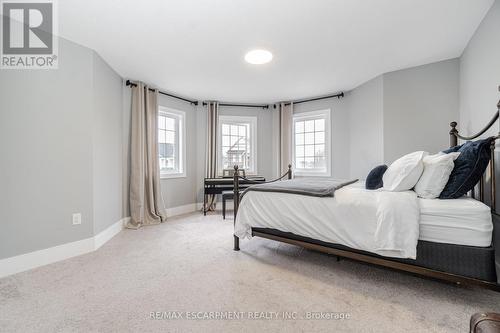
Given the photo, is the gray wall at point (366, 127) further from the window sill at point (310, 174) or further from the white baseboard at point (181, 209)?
the white baseboard at point (181, 209)

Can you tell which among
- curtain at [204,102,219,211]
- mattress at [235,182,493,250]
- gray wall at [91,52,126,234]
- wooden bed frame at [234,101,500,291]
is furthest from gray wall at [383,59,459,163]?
gray wall at [91,52,126,234]

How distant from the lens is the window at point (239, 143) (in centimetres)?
510

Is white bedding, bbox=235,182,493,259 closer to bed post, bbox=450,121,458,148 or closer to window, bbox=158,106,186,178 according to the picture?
bed post, bbox=450,121,458,148

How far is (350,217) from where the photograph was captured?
184 centimetres

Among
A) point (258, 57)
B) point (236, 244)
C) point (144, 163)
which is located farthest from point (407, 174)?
point (144, 163)

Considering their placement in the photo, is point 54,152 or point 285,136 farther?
point 285,136

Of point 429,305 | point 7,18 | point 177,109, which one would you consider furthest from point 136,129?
point 429,305

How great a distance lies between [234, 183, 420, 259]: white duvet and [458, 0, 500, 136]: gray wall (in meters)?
1.27

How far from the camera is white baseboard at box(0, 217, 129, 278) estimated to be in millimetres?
2123

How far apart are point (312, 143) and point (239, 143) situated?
158cm

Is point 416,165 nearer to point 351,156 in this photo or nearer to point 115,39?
point 351,156

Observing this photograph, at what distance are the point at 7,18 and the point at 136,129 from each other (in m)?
1.77

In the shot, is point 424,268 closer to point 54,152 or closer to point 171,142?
point 54,152

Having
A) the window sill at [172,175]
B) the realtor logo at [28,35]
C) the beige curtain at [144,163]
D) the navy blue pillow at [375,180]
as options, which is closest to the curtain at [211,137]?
the window sill at [172,175]
